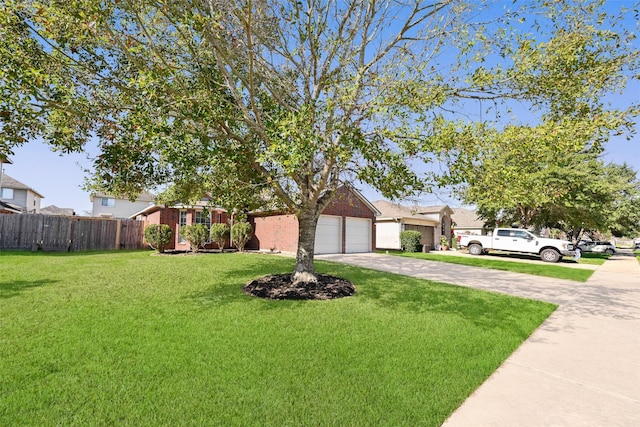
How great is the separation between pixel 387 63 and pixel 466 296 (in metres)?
5.68

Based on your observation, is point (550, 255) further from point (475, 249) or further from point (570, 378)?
point (570, 378)

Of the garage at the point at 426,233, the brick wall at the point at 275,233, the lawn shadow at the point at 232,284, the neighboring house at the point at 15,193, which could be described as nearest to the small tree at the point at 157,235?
the brick wall at the point at 275,233

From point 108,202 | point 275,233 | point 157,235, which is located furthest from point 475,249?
point 108,202

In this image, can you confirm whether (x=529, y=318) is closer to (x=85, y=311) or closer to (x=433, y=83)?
(x=433, y=83)

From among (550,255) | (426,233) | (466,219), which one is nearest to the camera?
(550,255)

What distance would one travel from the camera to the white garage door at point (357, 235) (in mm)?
19344

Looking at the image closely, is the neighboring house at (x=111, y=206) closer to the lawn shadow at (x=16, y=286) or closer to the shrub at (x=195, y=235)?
the shrub at (x=195, y=235)

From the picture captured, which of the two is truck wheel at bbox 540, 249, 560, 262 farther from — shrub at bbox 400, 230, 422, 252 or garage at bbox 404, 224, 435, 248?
garage at bbox 404, 224, 435, 248

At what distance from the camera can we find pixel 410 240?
75.5ft

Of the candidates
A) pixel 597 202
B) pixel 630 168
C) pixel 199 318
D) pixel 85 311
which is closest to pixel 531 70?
pixel 199 318

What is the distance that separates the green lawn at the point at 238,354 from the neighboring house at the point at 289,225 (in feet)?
34.7

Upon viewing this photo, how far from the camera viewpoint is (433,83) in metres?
6.27

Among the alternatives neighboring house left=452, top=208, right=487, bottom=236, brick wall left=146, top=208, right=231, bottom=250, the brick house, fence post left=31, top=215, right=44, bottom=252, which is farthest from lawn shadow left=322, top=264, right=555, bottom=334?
neighboring house left=452, top=208, right=487, bottom=236

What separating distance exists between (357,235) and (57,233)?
53.8ft
